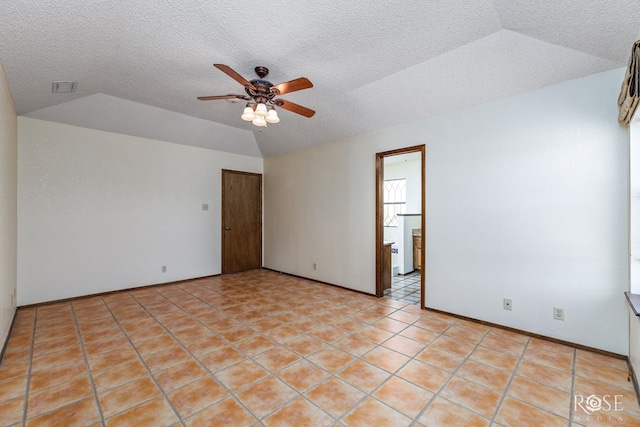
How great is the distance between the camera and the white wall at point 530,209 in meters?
2.42

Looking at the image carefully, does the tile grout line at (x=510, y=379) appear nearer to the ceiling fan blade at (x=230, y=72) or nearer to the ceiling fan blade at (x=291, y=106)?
the ceiling fan blade at (x=291, y=106)

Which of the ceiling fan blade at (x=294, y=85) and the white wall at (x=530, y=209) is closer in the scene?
the ceiling fan blade at (x=294, y=85)

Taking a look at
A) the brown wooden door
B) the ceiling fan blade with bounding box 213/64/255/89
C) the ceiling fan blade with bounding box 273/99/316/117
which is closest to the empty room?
the ceiling fan blade with bounding box 273/99/316/117

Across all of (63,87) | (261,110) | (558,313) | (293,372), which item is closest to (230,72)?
(261,110)

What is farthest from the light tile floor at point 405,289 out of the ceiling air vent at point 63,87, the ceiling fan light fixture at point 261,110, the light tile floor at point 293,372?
the ceiling air vent at point 63,87

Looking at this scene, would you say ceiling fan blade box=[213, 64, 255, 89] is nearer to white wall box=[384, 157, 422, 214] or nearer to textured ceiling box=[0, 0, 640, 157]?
textured ceiling box=[0, 0, 640, 157]

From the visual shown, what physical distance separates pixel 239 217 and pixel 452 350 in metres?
4.53

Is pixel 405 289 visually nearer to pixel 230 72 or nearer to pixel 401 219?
pixel 401 219

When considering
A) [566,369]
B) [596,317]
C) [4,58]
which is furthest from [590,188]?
[4,58]

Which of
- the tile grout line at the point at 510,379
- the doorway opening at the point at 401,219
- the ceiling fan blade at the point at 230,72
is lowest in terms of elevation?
the tile grout line at the point at 510,379

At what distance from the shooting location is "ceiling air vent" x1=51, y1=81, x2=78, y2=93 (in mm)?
2900

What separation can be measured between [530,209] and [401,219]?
8.98 feet

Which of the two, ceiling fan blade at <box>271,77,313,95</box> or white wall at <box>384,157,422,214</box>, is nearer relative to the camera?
ceiling fan blade at <box>271,77,313,95</box>

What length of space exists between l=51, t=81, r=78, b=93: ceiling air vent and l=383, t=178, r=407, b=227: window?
20.5ft
